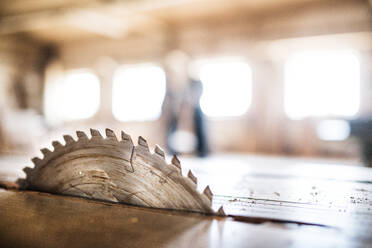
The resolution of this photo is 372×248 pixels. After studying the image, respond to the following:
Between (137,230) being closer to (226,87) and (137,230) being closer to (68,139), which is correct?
(68,139)

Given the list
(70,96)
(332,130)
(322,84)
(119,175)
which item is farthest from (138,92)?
(119,175)

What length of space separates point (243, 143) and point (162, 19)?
11.4 feet

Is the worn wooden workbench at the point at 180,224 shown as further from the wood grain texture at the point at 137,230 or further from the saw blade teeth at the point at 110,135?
the saw blade teeth at the point at 110,135

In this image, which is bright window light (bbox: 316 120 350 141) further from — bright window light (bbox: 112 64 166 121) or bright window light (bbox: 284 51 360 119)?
bright window light (bbox: 112 64 166 121)

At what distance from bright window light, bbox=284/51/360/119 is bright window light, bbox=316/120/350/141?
19 centimetres

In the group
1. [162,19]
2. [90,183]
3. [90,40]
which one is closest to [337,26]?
[162,19]

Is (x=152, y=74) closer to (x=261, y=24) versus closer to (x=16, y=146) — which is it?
(x=261, y=24)

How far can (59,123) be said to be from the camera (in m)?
9.51

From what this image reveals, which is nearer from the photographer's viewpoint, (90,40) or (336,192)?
(336,192)

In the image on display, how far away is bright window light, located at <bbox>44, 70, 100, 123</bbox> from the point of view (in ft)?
29.8

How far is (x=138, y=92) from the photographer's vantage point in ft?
27.6

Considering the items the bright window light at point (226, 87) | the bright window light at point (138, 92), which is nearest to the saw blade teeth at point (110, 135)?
the bright window light at point (226, 87)

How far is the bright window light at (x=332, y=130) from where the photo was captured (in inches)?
260

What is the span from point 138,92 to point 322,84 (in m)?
4.51
